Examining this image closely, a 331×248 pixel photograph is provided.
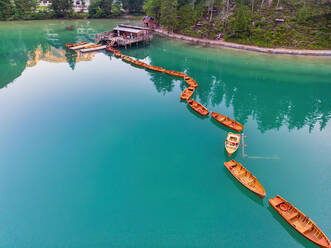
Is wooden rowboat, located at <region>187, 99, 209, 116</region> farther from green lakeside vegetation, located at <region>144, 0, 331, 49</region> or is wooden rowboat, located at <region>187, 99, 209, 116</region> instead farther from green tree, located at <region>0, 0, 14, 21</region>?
green tree, located at <region>0, 0, 14, 21</region>

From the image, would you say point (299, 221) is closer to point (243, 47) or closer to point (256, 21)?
point (243, 47)

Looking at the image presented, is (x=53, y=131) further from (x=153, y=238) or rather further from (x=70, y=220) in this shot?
(x=153, y=238)

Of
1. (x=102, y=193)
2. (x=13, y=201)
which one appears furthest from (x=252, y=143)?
(x=13, y=201)

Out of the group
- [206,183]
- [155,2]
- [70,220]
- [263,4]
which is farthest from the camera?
[155,2]

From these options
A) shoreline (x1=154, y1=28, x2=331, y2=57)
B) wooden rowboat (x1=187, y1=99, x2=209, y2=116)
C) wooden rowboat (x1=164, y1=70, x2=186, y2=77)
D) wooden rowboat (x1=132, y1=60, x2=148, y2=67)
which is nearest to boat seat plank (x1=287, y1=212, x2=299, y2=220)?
wooden rowboat (x1=187, y1=99, x2=209, y2=116)

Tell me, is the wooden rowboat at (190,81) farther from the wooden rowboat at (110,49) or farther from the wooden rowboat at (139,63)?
the wooden rowboat at (110,49)

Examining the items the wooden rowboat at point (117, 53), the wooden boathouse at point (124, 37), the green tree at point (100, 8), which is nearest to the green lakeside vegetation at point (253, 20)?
the wooden boathouse at point (124, 37)
